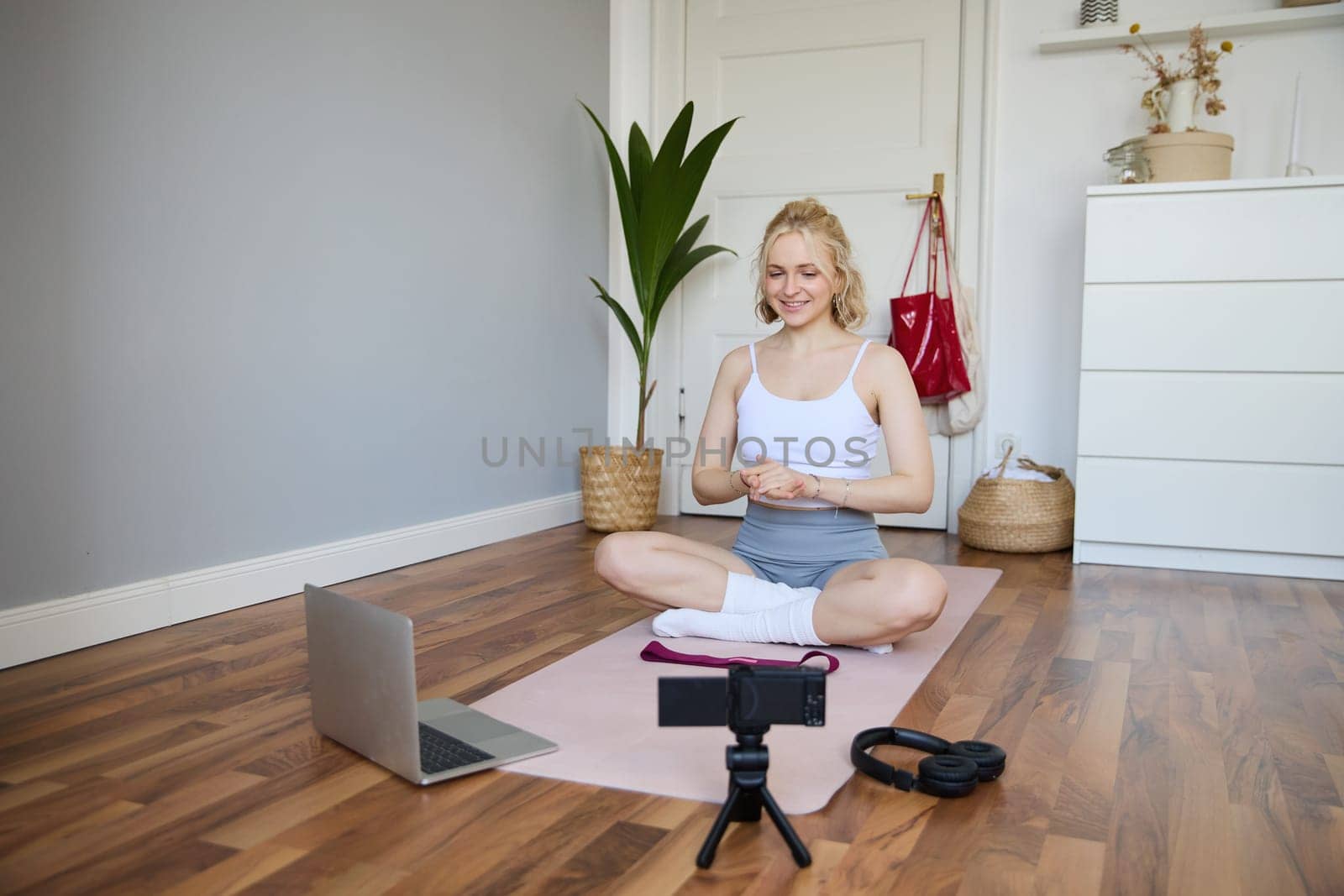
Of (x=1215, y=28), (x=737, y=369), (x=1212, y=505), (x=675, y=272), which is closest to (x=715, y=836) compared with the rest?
(x=737, y=369)

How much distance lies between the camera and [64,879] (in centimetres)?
116

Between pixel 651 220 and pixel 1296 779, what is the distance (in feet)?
8.97

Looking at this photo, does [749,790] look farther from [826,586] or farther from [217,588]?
[217,588]

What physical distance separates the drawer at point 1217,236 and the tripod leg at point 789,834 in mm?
2434

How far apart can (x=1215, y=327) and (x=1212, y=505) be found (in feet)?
1.67

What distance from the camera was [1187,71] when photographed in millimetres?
3512

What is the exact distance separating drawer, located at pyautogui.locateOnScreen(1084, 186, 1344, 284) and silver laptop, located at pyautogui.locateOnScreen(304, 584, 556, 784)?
7.77 feet

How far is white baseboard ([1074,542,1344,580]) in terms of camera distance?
3.07 meters

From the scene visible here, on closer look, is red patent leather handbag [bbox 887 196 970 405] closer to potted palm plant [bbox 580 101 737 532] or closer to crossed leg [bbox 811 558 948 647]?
potted palm plant [bbox 580 101 737 532]

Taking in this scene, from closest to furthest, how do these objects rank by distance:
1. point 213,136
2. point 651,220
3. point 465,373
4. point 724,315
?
point 213,136 < point 465,373 < point 651,220 < point 724,315

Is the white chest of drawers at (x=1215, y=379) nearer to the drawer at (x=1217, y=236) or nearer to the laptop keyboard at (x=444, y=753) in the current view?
the drawer at (x=1217, y=236)

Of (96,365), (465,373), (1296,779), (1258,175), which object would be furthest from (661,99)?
(1296,779)

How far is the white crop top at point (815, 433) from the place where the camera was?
213 cm

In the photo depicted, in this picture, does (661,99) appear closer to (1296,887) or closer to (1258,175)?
(1258,175)
